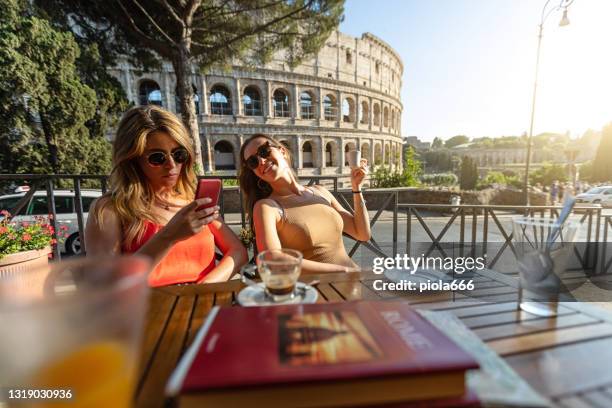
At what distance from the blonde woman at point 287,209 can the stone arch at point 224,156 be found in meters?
21.4

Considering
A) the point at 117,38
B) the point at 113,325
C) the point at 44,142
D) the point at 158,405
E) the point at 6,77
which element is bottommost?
the point at 158,405

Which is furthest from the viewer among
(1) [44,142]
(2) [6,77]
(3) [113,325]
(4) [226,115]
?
(4) [226,115]

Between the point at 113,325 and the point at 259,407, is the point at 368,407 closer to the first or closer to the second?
the point at 259,407

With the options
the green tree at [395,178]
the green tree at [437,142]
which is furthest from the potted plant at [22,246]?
the green tree at [437,142]

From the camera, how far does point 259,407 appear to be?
1.40ft

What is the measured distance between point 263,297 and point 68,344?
1.79 ft

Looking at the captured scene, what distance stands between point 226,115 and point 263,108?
8.98 ft

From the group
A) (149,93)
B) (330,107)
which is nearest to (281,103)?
(330,107)

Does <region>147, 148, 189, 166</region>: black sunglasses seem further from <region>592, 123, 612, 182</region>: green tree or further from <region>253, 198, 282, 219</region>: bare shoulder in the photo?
<region>592, 123, 612, 182</region>: green tree

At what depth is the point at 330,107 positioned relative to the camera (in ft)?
84.7

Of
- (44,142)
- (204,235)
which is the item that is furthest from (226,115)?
(204,235)

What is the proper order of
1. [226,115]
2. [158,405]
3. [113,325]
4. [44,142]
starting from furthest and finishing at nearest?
[226,115] → [44,142] → [158,405] → [113,325]

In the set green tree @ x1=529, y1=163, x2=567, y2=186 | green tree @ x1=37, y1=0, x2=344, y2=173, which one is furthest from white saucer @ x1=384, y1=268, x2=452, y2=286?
green tree @ x1=529, y1=163, x2=567, y2=186

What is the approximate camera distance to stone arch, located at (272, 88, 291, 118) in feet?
76.6
